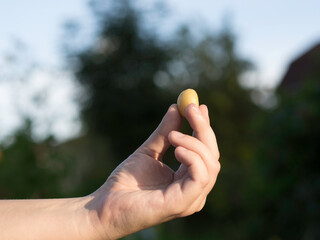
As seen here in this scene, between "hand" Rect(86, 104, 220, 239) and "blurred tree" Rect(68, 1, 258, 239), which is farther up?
"hand" Rect(86, 104, 220, 239)

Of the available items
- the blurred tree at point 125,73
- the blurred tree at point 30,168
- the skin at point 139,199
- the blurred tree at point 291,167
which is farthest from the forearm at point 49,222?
the blurred tree at point 125,73

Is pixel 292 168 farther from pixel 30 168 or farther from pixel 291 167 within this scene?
pixel 30 168

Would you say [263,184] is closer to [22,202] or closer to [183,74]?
[22,202]

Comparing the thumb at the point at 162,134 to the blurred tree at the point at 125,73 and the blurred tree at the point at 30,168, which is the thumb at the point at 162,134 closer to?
the blurred tree at the point at 30,168

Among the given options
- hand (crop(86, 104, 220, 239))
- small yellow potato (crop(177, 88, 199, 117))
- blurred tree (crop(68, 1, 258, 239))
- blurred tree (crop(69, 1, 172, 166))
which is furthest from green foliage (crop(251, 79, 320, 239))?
blurred tree (crop(69, 1, 172, 166))

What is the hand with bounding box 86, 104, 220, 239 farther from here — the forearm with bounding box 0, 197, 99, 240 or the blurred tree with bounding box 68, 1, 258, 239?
the blurred tree with bounding box 68, 1, 258, 239

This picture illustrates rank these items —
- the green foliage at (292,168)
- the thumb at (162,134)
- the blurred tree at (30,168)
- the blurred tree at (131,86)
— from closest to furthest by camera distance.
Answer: the thumb at (162,134) < the green foliage at (292,168) < the blurred tree at (30,168) < the blurred tree at (131,86)

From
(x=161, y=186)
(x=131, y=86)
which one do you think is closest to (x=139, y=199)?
(x=161, y=186)

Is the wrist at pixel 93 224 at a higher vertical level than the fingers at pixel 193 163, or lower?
lower
